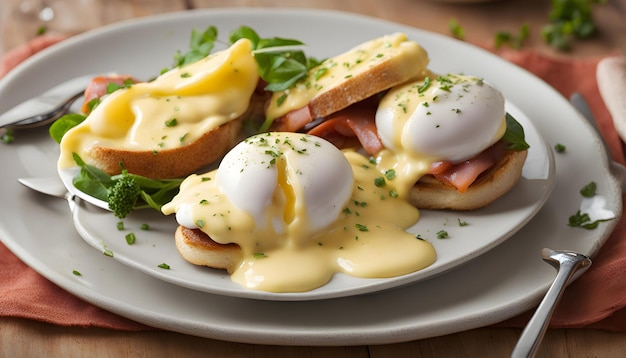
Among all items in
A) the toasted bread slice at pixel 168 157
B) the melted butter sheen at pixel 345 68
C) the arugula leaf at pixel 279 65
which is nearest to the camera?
the toasted bread slice at pixel 168 157

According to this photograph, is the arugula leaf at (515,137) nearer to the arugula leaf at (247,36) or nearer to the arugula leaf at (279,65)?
the arugula leaf at (279,65)

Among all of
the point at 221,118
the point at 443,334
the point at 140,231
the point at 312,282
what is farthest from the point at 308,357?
the point at 221,118

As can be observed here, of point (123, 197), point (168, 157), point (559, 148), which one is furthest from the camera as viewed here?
point (559, 148)

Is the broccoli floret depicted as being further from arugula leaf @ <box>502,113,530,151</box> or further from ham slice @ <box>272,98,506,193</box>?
arugula leaf @ <box>502,113,530,151</box>

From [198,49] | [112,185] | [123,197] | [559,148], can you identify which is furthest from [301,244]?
[559,148]

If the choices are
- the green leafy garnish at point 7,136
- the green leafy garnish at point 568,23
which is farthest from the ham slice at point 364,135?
the green leafy garnish at point 568,23

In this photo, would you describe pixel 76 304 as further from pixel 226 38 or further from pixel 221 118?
pixel 226 38

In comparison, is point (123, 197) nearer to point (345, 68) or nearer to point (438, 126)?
point (345, 68)
